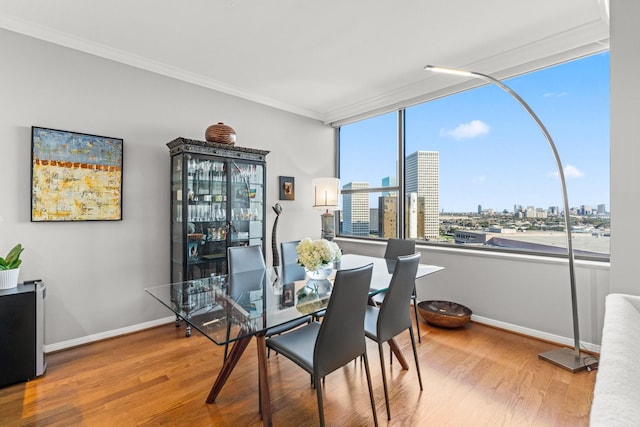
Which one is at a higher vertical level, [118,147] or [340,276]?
[118,147]

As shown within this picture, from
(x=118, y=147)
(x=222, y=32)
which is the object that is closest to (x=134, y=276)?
(x=118, y=147)

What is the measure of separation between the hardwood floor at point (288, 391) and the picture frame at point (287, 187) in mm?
2149

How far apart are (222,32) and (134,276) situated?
2.42 m

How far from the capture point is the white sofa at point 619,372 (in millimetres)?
702

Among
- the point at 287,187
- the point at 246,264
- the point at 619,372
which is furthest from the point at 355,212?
the point at 619,372

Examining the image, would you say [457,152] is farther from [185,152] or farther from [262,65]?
[185,152]

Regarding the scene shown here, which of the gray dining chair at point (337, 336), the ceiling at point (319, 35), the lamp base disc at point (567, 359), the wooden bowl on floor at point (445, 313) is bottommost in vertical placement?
the lamp base disc at point (567, 359)

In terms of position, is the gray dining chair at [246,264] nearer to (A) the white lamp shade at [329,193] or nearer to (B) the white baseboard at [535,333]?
(A) the white lamp shade at [329,193]

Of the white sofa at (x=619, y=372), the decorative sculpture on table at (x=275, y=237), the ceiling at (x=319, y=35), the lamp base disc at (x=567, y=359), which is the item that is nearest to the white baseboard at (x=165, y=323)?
the lamp base disc at (x=567, y=359)

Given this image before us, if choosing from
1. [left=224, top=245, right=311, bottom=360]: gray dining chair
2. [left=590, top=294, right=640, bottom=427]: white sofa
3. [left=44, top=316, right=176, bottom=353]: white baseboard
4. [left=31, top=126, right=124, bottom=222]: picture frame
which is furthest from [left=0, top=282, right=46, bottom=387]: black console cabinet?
[left=590, top=294, right=640, bottom=427]: white sofa

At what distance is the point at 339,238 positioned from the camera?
4.77 m

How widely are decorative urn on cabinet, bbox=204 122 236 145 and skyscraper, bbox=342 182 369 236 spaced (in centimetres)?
210

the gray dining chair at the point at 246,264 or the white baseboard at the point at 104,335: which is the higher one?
the gray dining chair at the point at 246,264

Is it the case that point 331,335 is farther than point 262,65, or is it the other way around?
point 262,65
